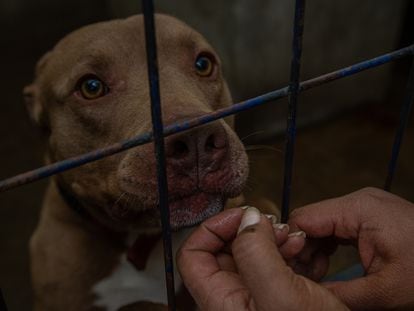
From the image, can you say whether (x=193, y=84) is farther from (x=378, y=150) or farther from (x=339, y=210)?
(x=378, y=150)

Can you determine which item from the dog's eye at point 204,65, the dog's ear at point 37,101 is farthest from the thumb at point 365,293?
the dog's ear at point 37,101

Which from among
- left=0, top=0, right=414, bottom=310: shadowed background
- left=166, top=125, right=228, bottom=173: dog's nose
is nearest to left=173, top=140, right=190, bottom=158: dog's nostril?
left=166, top=125, right=228, bottom=173: dog's nose

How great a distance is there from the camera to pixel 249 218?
1088mm

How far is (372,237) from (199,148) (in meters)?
0.46

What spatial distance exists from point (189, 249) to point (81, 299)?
38.6 inches

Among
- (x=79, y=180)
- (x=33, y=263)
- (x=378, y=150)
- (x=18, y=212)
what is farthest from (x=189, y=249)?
(x=378, y=150)

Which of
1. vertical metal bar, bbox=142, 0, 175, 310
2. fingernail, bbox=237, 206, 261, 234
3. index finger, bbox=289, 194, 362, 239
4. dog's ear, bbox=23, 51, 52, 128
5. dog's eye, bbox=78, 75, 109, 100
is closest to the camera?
vertical metal bar, bbox=142, 0, 175, 310

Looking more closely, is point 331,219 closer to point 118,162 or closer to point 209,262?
point 209,262

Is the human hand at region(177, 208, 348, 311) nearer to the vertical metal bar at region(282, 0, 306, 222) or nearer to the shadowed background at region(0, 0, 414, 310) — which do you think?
the vertical metal bar at region(282, 0, 306, 222)

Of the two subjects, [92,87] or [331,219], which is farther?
[92,87]

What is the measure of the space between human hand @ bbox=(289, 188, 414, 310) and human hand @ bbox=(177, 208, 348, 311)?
0.51ft

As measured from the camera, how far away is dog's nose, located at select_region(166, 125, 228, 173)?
1.28m

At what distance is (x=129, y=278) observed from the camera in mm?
2006

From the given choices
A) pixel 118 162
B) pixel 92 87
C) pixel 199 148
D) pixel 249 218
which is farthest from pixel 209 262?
pixel 92 87
